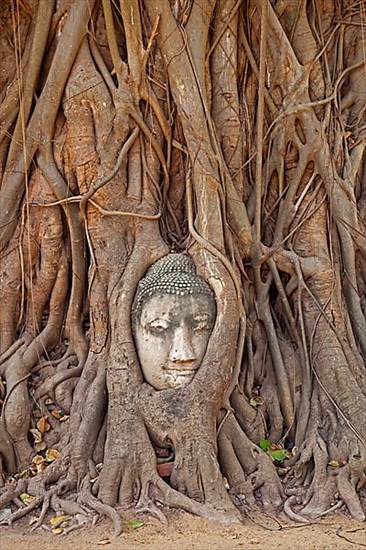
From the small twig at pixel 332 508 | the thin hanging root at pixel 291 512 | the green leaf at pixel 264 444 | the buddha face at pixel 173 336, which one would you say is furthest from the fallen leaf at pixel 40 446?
the small twig at pixel 332 508

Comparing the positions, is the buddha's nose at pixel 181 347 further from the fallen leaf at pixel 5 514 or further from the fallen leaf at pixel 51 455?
the fallen leaf at pixel 5 514

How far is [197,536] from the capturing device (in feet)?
9.93

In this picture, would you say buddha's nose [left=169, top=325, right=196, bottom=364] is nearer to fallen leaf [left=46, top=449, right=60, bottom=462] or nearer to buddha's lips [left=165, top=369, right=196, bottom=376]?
buddha's lips [left=165, top=369, right=196, bottom=376]

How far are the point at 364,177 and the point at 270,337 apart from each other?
142 centimetres

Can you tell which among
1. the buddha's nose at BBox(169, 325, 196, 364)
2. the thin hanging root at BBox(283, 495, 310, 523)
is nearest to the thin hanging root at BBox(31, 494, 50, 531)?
the buddha's nose at BBox(169, 325, 196, 364)

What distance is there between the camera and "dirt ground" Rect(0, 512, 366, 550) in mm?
2934

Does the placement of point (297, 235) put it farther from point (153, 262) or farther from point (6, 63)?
point (6, 63)

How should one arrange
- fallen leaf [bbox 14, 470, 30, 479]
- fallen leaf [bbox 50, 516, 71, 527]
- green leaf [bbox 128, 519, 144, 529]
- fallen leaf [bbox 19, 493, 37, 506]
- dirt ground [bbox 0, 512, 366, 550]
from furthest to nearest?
fallen leaf [bbox 14, 470, 30, 479] → fallen leaf [bbox 19, 493, 37, 506] → fallen leaf [bbox 50, 516, 71, 527] → green leaf [bbox 128, 519, 144, 529] → dirt ground [bbox 0, 512, 366, 550]

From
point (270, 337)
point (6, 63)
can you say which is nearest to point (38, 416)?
point (270, 337)

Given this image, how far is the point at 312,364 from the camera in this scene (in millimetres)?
4031

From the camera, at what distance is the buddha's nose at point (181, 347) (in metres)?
3.61

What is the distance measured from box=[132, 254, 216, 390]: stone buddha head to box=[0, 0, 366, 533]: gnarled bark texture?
2.9 inches

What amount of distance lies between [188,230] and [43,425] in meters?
1.47

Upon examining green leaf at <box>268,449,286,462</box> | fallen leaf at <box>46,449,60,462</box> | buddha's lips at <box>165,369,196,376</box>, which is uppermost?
buddha's lips at <box>165,369,196,376</box>
